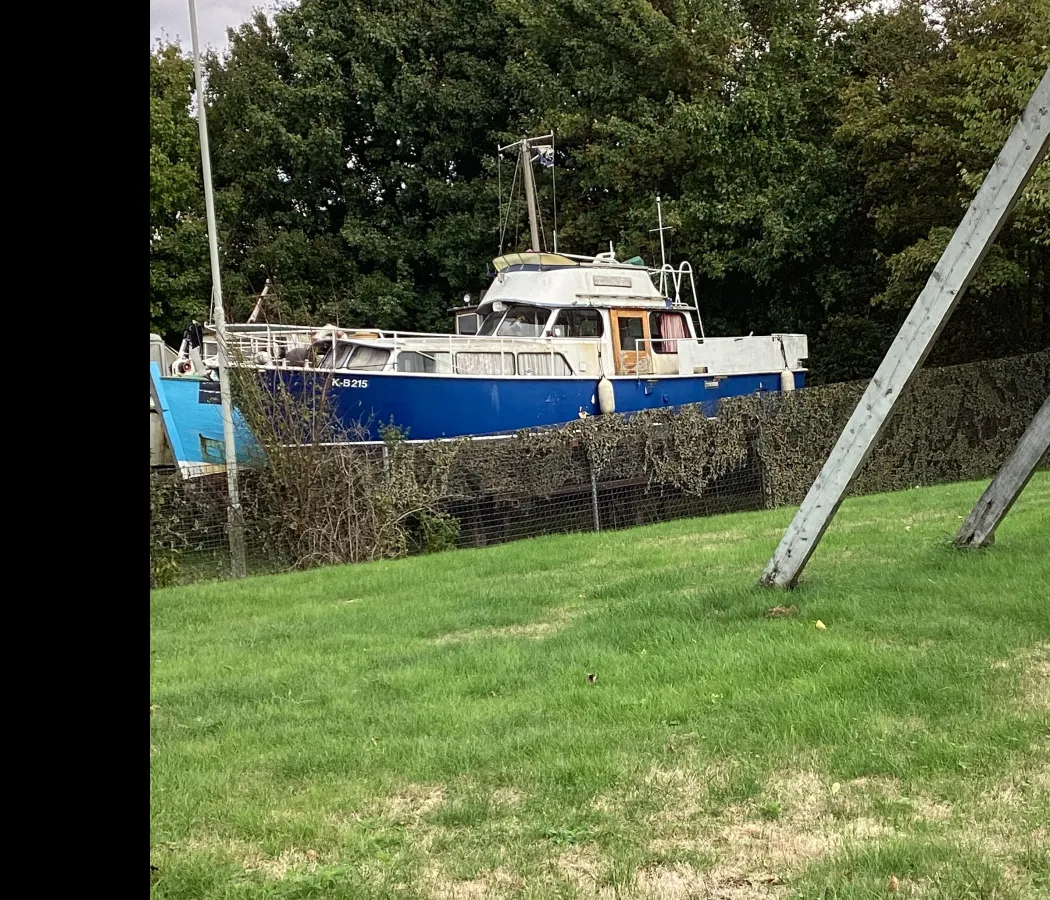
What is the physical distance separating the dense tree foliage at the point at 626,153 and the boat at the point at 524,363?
5.08 meters

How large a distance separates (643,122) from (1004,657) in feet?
81.4

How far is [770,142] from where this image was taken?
25.7 meters

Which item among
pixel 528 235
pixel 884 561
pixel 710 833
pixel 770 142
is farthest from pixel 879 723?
pixel 528 235

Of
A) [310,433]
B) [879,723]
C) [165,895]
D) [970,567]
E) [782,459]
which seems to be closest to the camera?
[165,895]

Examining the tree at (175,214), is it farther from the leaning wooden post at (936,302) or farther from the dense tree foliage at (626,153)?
the leaning wooden post at (936,302)

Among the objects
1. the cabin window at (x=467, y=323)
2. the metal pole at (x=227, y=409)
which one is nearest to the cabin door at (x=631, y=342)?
the cabin window at (x=467, y=323)

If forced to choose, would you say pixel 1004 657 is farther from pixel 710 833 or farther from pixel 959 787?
pixel 710 833

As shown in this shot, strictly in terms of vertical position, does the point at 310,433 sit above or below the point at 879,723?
above

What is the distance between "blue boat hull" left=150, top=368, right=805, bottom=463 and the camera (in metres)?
15.5

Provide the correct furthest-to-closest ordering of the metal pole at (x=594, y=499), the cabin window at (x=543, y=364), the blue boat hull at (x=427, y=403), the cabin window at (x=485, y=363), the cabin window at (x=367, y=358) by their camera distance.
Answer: the cabin window at (x=543, y=364), the cabin window at (x=485, y=363), the cabin window at (x=367, y=358), the blue boat hull at (x=427, y=403), the metal pole at (x=594, y=499)

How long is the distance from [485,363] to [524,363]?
3.07ft

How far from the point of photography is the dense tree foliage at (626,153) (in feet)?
74.2

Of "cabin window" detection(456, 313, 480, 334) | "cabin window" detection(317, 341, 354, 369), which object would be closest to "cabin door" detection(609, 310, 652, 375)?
"cabin window" detection(456, 313, 480, 334)
